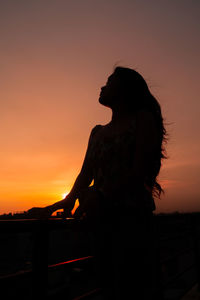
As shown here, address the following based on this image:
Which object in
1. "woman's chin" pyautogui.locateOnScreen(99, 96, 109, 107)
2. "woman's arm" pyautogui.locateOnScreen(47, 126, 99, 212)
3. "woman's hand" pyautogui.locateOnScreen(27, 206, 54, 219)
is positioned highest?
"woman's chin" pyautogui.locateOnScreen(99, 96, 109, 107)

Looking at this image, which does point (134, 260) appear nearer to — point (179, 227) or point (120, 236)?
point (120, 236)

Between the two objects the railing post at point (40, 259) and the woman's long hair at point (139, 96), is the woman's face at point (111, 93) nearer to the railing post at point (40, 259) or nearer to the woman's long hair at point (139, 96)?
the woman's long hair at point (139, 96)

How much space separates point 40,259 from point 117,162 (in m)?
0.66

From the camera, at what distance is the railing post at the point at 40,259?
126 cm

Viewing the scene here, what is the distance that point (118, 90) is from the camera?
1532 mm

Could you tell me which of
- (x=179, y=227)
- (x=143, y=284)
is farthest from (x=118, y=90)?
(x=179, y=227)

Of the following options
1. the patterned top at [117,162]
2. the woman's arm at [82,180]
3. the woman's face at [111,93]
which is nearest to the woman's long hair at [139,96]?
the woman's face at [111,93]

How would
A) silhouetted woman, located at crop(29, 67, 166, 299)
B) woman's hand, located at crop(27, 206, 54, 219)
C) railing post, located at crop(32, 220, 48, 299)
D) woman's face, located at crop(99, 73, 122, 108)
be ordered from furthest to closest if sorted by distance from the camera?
woman's face, located at crop(99, 73, 122, 108) → woman's hand, located at crop(27, 206, 54, 219) → railing post, located at crop(32, 220, 48, 299) → silhouetted woman, located at crop(29, 67, 166, 299)

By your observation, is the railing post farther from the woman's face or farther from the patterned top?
the woman's face

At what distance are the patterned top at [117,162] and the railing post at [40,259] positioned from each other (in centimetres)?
38

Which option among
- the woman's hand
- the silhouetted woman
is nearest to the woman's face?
the silhouetted woman

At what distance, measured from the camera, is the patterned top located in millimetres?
1162

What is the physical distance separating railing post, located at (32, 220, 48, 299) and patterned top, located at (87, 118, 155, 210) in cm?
38

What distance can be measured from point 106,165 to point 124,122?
11.5 inches
